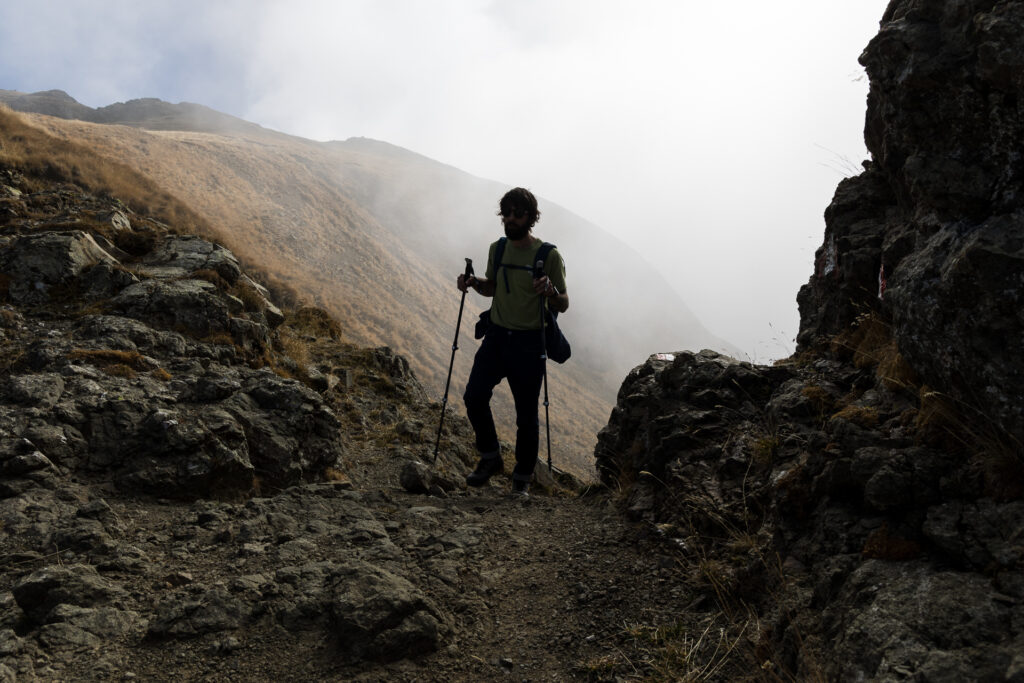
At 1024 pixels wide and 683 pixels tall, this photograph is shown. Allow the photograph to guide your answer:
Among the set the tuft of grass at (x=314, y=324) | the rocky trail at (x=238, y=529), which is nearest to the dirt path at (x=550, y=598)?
the rocky trail at (x=238, y=529)

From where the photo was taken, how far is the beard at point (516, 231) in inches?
263

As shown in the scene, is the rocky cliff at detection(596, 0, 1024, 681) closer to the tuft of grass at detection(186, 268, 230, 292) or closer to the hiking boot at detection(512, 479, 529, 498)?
the hiking boot at detection(512, 479, 529, 498)

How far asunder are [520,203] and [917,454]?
4447mm

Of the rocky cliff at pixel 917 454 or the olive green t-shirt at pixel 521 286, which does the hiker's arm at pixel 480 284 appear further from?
the rocky cliff at pixel 917 454

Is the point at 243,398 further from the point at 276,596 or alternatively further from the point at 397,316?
the point at 397,316

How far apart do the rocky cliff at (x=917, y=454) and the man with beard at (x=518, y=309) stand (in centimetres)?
222

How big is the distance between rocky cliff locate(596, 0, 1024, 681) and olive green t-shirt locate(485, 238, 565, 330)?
97.6 inches

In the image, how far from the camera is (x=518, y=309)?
6812 mm

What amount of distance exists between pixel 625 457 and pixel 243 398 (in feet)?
15.9

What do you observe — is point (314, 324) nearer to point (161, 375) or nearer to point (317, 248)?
point (161, 375)

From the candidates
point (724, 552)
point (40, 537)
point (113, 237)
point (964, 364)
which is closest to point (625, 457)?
point (724, 552)

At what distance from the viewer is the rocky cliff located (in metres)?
2.77

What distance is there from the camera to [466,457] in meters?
10.7

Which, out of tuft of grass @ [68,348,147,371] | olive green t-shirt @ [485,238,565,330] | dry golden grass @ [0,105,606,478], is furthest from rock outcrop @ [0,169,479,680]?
dry golden grass @ [0,105,606,478]
